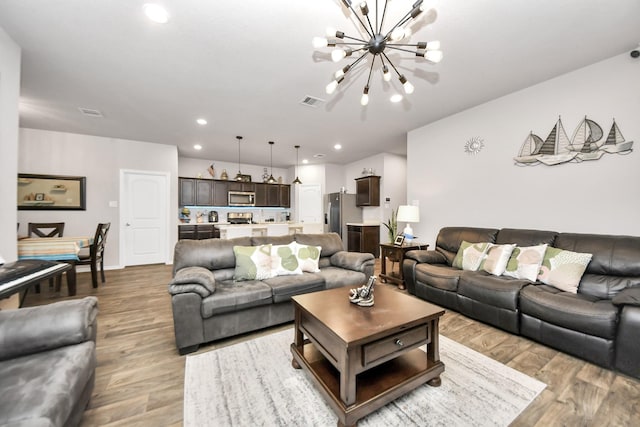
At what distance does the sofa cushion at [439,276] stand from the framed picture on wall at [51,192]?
20.4 feet

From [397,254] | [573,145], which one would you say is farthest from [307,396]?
[573,145]

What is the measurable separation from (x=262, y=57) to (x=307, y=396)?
9.64 ft

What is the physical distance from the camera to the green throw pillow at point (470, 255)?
296cm

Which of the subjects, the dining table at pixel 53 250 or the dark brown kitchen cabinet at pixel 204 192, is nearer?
the dining table at pixel 53 250

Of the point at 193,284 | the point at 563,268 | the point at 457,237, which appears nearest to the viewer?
the point at 193,284

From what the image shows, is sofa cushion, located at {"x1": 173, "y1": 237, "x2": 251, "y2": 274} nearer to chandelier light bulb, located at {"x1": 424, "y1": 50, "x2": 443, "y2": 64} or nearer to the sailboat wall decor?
chandelier light bulb, located at {"x1": 424, "y1": 50, "x2": 443, "y2": 64}

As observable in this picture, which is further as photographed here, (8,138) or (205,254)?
(205,254)

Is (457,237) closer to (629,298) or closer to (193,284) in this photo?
(629,298)

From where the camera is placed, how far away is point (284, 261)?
2824mm

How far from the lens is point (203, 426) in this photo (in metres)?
1.36

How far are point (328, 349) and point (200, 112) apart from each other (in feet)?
12.5

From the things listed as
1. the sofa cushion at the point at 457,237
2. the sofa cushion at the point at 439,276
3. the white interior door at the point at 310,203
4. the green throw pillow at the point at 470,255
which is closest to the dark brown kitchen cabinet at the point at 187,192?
the white interior door at the point at 310,203

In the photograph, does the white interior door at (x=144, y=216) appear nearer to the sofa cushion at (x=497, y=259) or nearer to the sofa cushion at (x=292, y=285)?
the sofa cushion at (x=292, y=285)

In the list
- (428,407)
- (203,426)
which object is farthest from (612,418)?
(203,426)
